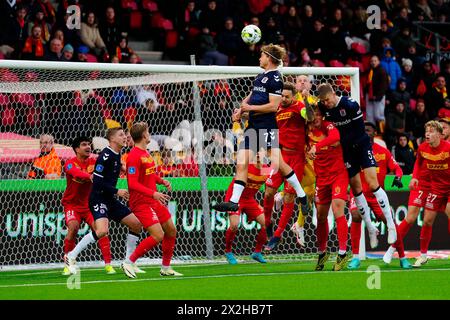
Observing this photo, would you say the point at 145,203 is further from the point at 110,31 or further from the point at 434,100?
the point at 434,100

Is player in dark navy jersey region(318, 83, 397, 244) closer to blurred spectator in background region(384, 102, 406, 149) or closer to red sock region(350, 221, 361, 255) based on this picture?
red sock region(350, 221, 361, 255)

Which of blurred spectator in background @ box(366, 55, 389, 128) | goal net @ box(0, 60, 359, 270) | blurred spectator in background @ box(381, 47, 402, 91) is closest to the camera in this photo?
goal net @ box(0, 60, 359, 270)

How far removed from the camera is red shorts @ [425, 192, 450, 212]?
14.1m

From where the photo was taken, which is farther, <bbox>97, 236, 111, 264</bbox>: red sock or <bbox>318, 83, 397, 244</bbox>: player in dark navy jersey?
<bbox>97, 236, 111, 264</bbox>: red sock

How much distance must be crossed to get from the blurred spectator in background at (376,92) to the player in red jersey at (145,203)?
9393mm

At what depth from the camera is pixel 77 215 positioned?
13.6 metres

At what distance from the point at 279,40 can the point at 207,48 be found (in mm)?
1528

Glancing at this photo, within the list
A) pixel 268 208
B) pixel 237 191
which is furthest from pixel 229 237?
pixel 237 191

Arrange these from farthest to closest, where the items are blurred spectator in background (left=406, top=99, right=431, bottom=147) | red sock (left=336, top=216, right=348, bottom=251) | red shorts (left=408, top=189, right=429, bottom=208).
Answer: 1. blurred spectator in background (left=406, top=99, right=431, bottom=147)
2. red shorts (left=408, top=189, right=429, bottom=208)
3. red sock (left=336, top=216, right=348, bottom=251)

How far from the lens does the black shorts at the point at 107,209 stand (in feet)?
41.9

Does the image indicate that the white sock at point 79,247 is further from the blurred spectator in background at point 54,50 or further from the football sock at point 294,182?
the blurred spectator in background at point 54,50

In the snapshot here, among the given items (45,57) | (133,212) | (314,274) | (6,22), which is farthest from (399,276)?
(6,22)

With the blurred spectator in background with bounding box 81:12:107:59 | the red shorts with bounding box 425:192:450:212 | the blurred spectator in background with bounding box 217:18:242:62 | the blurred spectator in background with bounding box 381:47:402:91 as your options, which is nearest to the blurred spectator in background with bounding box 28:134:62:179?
the blurred spectator in background with bounding box 81:12:107:59

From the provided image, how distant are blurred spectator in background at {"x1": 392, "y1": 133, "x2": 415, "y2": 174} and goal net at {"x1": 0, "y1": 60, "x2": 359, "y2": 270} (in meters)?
3.21
